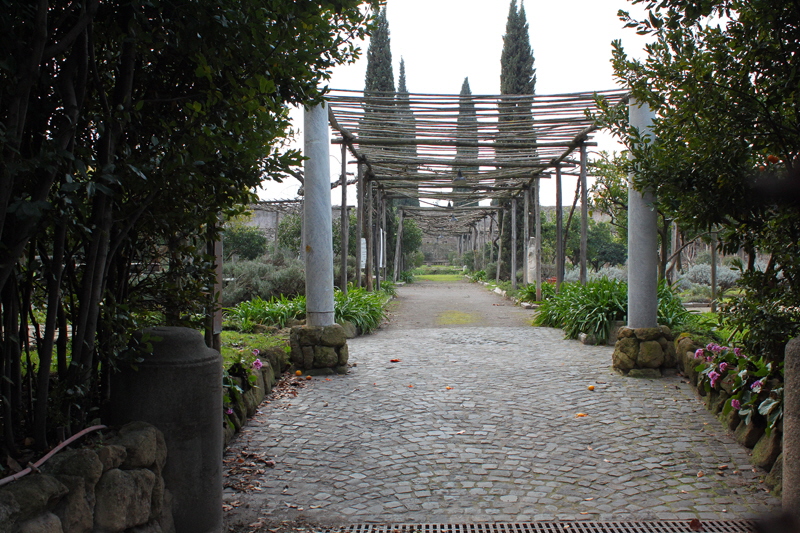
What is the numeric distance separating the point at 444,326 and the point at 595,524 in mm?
7389

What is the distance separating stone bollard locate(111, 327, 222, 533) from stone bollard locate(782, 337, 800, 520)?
235 centimetres

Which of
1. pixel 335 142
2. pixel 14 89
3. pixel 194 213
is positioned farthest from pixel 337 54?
pixel 335 142

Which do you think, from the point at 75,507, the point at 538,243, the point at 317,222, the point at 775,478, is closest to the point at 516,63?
the point at 538,243

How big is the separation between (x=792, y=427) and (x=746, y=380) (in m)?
1.46

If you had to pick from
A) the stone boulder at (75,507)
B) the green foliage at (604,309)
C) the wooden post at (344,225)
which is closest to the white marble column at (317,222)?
the wooden post at (344,225)

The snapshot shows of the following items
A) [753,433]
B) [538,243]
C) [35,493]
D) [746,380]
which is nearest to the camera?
[35,493]

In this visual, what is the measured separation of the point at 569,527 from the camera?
261cm

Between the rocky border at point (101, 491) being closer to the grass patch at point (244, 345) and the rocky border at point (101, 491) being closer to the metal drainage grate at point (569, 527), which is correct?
the metal drainage grate at point (569, 527)

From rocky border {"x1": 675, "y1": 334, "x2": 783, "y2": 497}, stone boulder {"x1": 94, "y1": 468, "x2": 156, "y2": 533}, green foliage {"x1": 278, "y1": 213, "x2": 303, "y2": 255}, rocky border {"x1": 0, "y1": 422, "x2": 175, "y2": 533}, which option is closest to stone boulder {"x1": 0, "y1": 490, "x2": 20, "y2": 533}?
rocky border {"x1": 0, "y1": 422, "x2": 175, "y2": 533}

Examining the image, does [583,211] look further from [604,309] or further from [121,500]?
[121,500]

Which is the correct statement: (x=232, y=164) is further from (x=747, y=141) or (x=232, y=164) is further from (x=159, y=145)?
(x=747, y=141)

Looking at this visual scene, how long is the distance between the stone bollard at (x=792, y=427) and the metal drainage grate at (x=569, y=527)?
0.36 m

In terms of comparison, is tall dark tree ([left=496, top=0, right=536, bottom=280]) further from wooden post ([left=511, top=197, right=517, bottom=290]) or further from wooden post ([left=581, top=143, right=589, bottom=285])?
wooden post ([left=581, top=143, right=589, bottom=285])

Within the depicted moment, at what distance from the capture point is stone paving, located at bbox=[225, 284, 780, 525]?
2818 millimetres
